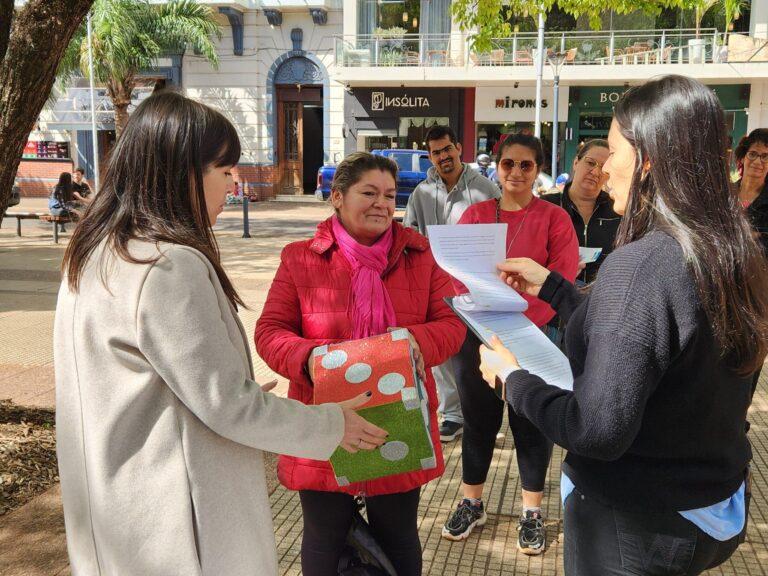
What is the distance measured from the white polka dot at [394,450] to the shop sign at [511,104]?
23.7 meters

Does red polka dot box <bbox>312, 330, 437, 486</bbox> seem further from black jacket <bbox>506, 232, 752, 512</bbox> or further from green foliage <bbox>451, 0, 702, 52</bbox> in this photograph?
green foliage <bbox>451, 0, 702, 52</bbox>

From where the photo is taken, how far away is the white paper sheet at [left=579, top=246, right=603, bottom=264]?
385cm

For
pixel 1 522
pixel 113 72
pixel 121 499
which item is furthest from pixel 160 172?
pixel 113 72

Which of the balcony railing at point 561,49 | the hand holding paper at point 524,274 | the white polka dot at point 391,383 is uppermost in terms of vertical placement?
the balcony railing at point 561,49

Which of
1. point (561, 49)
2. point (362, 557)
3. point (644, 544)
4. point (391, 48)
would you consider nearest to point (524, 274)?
point (644, 544)

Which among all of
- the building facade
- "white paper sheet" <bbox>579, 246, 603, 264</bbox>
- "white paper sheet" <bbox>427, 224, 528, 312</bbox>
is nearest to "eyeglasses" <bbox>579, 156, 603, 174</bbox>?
"white paper sheet" <bbox>579, 246, 603, 264</bbox>

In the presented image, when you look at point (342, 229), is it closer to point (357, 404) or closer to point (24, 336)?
point (357, 404)

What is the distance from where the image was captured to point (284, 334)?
7.88ft

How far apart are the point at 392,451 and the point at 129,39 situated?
23.8m

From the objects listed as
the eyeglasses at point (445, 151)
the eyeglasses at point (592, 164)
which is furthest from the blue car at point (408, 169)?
the eyeglasses at point (592, 164)

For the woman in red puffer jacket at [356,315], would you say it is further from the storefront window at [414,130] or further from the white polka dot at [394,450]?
the storefront window at [414,130]

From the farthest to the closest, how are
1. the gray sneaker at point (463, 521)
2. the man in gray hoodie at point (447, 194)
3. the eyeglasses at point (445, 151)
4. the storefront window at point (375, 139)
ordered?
the storefront window at point (375, 139)
the eyeglasses at point (445, 151)
the man in gray hoodie at point (447, 194)
the gray sneaker at point (463, 521)

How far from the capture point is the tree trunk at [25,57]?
12.2ft

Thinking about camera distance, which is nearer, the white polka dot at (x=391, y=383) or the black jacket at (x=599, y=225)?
the white polka dot at (x=391, y=383)
